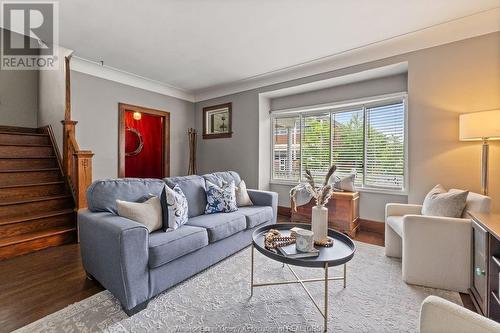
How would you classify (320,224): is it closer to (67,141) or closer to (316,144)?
(316,144)

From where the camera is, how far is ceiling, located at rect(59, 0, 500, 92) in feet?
7.68

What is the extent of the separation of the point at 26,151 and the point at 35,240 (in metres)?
1.90

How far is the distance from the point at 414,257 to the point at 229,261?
1777 millimetres

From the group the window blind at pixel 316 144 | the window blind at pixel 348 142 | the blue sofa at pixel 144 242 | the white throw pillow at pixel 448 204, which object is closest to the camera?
the blue sofa at pixel 144 242

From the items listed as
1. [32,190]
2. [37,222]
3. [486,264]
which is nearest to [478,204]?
[486,264]

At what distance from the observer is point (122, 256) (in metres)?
1.61

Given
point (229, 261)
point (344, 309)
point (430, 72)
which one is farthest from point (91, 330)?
point (430, 72)

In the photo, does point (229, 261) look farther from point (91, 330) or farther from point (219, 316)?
point (91, 330)

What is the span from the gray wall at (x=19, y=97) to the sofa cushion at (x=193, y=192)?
13.8 feet

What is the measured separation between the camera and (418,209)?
2.64 meters

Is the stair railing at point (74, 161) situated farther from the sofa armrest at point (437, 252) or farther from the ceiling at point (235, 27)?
the sofa armrest at point (437, 252)

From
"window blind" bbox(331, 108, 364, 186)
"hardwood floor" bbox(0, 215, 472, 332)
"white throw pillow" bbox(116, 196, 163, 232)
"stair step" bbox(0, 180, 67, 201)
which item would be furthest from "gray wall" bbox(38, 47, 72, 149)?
"window blind" bbox(331, 108, 364, 186)

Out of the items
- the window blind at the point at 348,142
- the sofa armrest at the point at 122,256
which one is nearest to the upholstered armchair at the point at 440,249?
Answer: the window blind at the point at 348,142

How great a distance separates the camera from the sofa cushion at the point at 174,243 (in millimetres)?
1774
